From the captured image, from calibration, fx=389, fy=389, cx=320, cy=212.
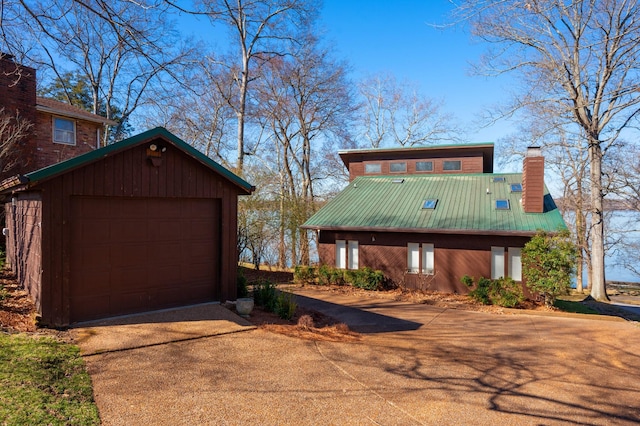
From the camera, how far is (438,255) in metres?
14.9

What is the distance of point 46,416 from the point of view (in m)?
3.96

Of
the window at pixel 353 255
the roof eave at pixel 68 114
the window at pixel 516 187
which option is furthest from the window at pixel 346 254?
the roof eave at pixel 68 114

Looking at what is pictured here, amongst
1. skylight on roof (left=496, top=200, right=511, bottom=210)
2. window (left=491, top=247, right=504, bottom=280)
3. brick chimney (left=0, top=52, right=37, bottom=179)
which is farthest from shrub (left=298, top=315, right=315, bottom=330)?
brick chimney (left=0, top=52, right=37, bottom=179)

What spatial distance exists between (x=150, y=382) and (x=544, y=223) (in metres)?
13.1

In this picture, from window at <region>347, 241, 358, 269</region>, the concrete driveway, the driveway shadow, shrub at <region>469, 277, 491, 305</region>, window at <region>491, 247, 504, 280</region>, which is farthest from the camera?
window at <region>347, 241, 358, 269</region>

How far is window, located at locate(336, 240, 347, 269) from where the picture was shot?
16.6 meters

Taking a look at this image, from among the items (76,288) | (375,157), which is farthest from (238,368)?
(375,157)

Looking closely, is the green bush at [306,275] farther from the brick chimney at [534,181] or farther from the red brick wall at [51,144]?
the red brick wall at [51,144]

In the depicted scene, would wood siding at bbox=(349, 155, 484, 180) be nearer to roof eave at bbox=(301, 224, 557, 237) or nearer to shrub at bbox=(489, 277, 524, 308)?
roof eave at bbox=(301, 224, 557, 237)

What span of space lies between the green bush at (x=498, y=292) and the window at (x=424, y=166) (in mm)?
7533

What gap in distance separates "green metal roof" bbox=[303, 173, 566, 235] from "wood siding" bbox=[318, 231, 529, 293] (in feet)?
1.58

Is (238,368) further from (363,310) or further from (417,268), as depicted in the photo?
(417,268)

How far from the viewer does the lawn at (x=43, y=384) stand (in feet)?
13.0

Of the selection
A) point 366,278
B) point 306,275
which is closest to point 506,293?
point 366,278
